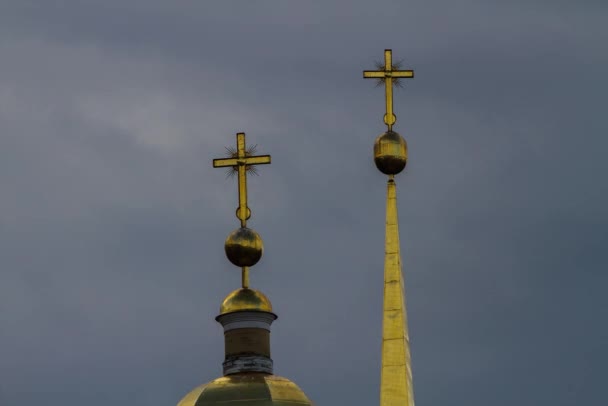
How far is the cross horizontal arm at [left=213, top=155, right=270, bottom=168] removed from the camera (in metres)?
63.2

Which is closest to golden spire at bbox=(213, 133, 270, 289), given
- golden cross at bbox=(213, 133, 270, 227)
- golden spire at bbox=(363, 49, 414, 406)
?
golden cross at bbox=(213, 133, 270, 227)

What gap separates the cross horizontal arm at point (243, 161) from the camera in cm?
6322

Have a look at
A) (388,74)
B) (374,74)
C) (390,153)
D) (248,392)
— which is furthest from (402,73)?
(248,392)

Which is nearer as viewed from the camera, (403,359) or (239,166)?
(403,359)

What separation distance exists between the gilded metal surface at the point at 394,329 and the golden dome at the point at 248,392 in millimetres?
3987

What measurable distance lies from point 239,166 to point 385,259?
5024 mm

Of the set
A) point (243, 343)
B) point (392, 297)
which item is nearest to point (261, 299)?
point (243, 343)

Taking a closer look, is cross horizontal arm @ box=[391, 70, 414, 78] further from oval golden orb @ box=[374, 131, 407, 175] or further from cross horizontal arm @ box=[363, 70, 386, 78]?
oval golden orb @ box=[374, 131, 407, 175]

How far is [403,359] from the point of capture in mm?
58219

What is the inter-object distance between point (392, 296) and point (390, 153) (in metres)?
2.66

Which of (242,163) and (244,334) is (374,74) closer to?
(242,163)

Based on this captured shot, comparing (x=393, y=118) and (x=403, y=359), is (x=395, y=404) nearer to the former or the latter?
(x=403, y=359)

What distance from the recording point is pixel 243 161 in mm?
63281

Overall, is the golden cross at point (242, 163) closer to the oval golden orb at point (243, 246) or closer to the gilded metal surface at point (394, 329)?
the oval golden orb at point (243, 246)
